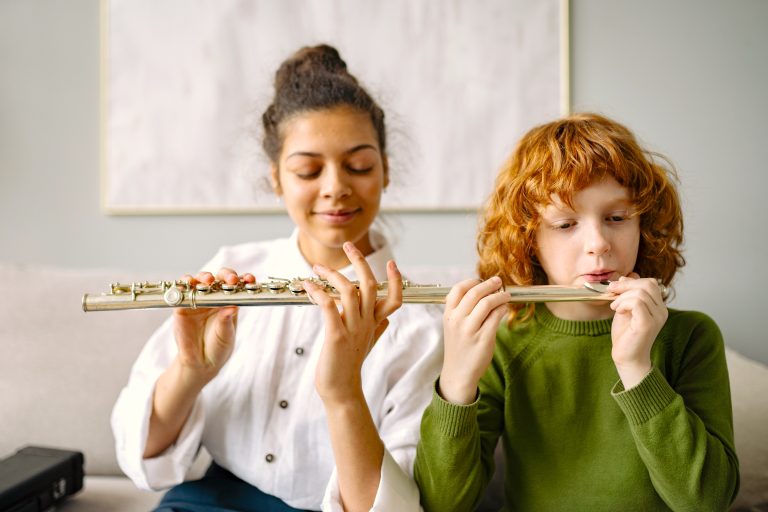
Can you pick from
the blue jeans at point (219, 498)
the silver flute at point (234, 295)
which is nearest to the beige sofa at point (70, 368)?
the blue jeans at point (219, 498)

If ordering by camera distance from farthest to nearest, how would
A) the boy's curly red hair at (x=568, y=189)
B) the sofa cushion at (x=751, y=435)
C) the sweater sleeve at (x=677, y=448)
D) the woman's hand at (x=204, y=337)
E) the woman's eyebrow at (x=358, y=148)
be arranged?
the sofa cushion at (x=751, y=435) → the woman's eyebrow at (x=358, y=148) → the woman's hand at (x=204, y=337) → the boy's curly red hair at (x=568, y=189) → the sweater sleeve at (x=677, y=448)

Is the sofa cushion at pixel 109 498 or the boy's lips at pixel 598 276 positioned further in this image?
the sofa cushion at pixel 109 498

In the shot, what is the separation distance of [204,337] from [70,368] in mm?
735

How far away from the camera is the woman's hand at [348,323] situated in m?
1.01

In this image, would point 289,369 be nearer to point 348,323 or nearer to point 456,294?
point 348,323

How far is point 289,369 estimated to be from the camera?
52.2 inches

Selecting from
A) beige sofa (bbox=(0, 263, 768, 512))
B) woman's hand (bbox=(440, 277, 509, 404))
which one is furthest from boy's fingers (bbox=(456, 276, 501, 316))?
beige sofa (bbox=(0, 263, 768, 512))

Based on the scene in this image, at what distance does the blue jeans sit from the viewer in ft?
4.08

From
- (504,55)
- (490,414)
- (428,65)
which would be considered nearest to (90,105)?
(428,65)

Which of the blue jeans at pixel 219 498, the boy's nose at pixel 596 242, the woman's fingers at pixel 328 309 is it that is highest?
the boy's nose at pixel 596 242

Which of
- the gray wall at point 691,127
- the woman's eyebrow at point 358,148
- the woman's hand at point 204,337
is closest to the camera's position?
the woman's hand at point 204,337

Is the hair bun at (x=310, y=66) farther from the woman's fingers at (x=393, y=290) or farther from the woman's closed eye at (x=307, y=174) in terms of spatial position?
the woman's fingers at (x=393, y=290)

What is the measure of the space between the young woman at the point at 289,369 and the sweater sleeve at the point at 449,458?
82mm

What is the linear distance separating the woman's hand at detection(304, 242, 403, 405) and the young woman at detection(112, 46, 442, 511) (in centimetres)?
12
